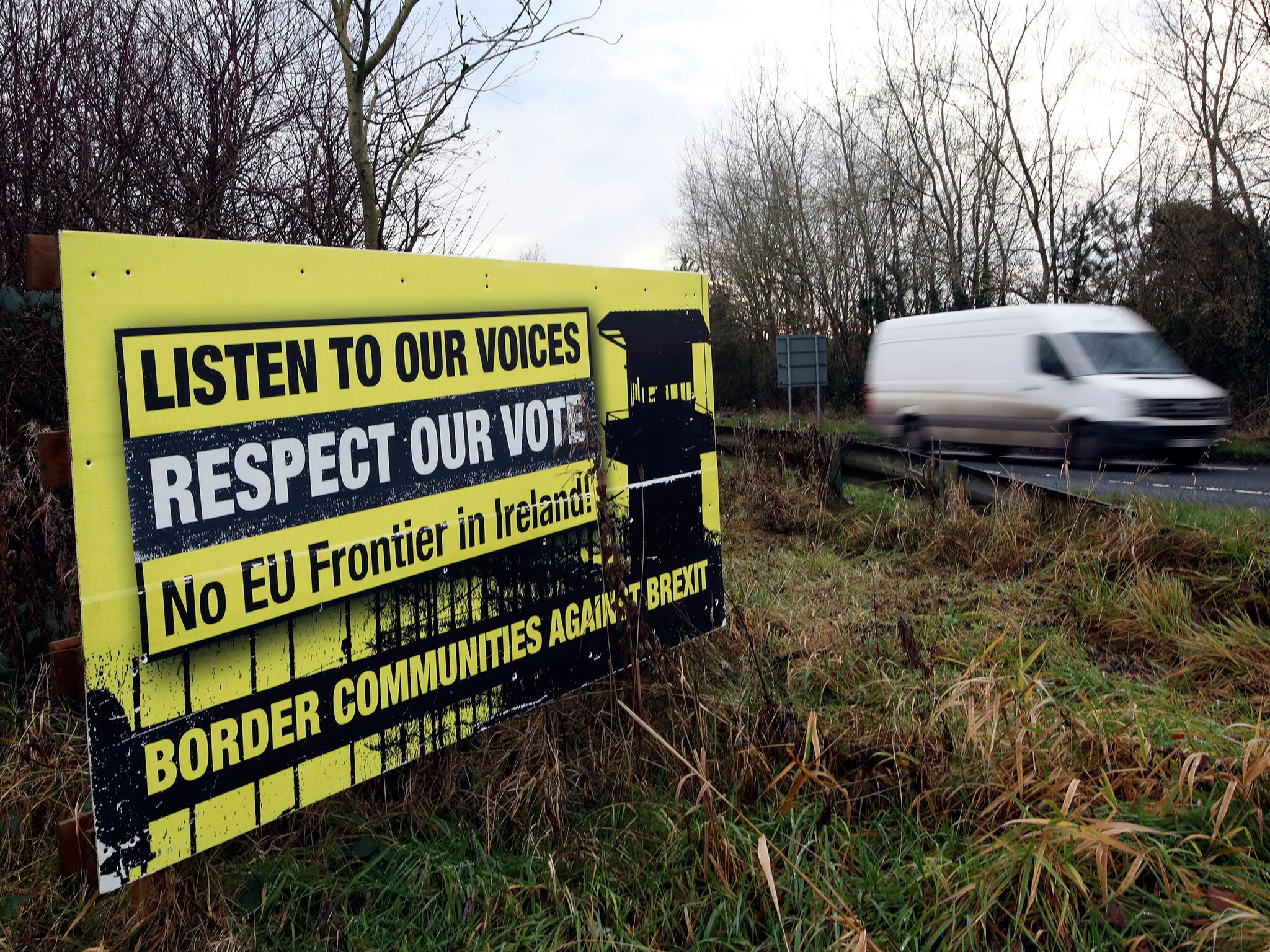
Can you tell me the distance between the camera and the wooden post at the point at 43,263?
2.06m

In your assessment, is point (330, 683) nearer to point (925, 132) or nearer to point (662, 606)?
point (662, 606)

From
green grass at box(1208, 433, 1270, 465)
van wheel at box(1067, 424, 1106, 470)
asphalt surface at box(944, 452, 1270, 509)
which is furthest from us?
green grass at box(1208, 433, 1270, 465)

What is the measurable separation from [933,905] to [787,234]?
29.8 metres

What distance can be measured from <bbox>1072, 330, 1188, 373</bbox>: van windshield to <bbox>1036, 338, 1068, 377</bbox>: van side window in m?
0.36

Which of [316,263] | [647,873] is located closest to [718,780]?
[647,873]

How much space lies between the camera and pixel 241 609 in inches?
89.0

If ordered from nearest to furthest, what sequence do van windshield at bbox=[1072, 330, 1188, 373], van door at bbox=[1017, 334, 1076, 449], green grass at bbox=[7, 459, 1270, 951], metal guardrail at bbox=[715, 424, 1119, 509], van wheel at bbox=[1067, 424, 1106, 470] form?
1. green grass at bbox=[7, 459, 1270, 951]
2. metal guardrail at bbox=[715, 424, 1119, 509]
3. van wheel at bbox=[1067, 424, 1106, 470]
4. van windshield at bbox=[1072, 330, 1188, 373]
5. van door at bbox=[1017, 334, 1076, 449]

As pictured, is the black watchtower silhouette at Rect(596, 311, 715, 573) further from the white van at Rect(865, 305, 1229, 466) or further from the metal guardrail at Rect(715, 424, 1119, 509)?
the white van at Rect(865, 305, 1229, 466)

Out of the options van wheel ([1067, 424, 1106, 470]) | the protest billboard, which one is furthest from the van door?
the protest billboard

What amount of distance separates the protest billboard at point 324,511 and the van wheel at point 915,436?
13151mm

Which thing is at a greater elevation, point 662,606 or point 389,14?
point 389,14

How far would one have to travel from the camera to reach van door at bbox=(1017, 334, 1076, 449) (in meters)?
12.8

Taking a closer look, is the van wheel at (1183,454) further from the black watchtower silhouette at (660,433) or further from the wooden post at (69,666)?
the wooden post at (69,666)

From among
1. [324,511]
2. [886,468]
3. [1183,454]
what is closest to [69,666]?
[324,511]
